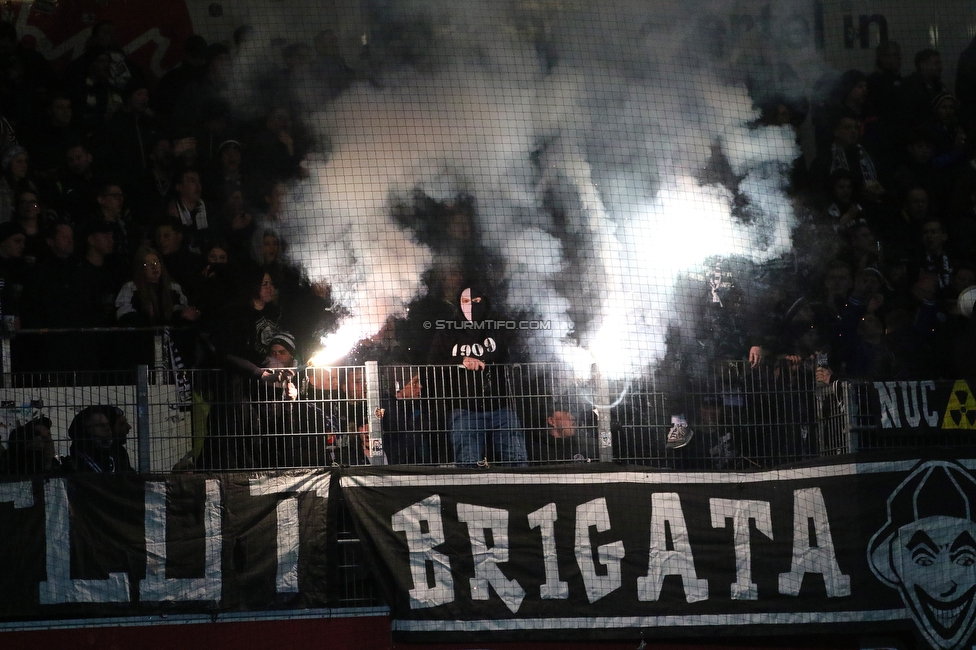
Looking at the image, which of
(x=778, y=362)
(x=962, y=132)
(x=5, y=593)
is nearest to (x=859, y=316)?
(x=778, y=362)

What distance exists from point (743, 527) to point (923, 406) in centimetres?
142

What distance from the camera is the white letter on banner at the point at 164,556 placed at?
282 inches

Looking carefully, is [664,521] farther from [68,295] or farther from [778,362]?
[68,295]

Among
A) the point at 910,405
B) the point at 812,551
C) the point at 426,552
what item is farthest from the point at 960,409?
the point at 426,552

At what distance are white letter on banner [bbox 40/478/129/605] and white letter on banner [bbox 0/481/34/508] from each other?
99 millimetres

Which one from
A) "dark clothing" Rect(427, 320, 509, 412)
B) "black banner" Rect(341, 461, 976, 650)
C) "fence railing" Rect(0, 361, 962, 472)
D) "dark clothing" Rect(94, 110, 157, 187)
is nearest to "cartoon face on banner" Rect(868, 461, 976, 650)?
"black banner" Rect(341, 461, 976, 650)

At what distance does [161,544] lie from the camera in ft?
23.6

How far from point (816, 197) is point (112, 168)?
6127mm

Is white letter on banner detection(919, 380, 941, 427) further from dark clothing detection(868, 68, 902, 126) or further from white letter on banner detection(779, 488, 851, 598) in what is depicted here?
dark clothing detection(868, 68, 902, 126)

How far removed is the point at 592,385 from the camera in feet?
24.5

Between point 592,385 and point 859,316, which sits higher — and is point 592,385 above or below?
below

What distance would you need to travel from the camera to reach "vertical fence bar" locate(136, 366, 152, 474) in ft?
23.9

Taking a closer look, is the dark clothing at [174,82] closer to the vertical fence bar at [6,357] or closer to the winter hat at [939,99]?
the vertical fence bar at [6,357]

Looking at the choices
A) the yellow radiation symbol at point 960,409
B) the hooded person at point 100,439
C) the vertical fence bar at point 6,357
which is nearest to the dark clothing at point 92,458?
the hooded person at point 100,439
